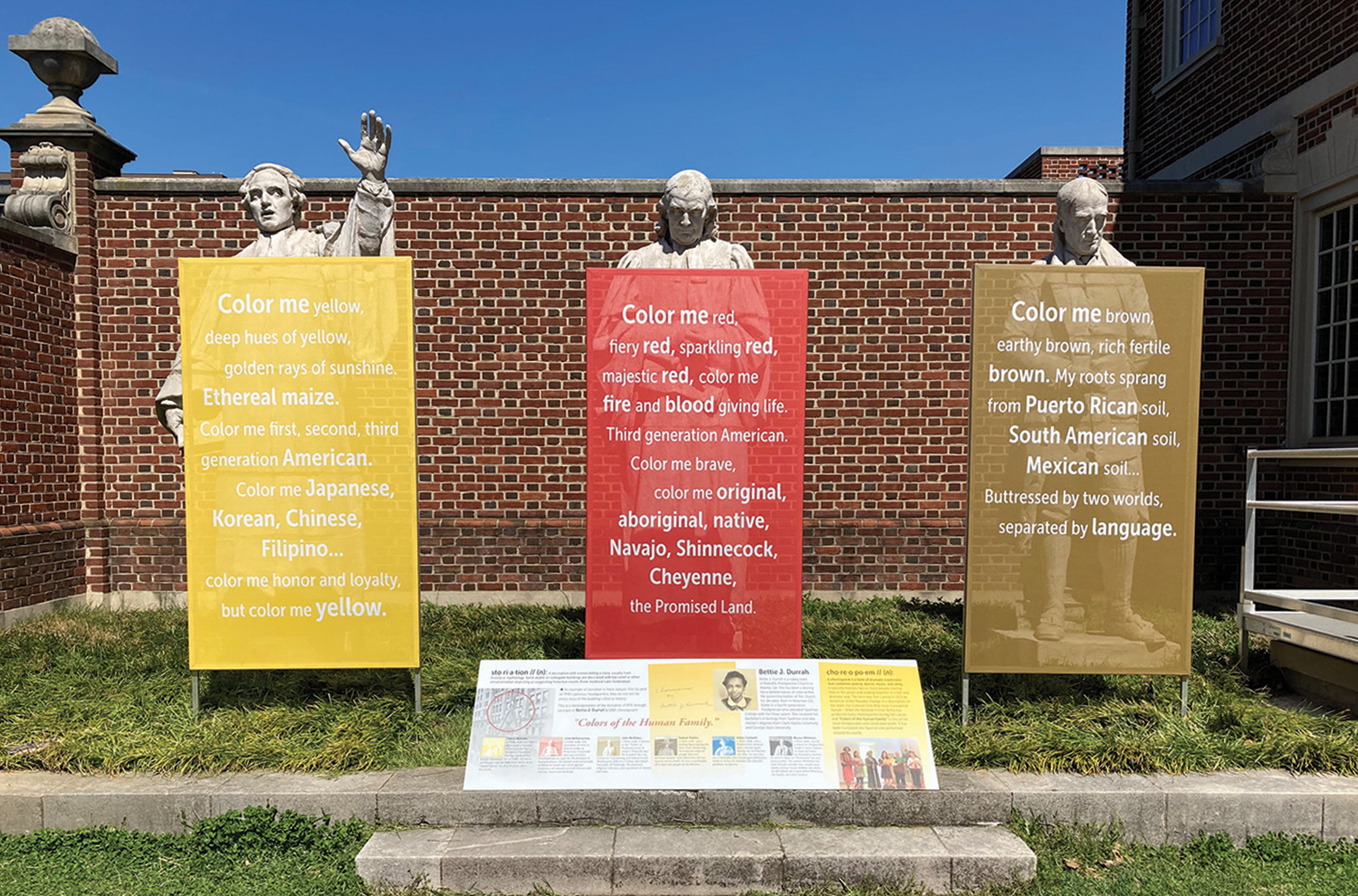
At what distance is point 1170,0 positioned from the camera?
9.67m

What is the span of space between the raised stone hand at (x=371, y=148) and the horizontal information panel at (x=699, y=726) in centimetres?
271

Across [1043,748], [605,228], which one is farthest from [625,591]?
[605,228]

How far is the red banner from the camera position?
3.98 metres

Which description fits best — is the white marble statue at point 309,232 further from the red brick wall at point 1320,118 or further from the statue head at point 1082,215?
the red brick wall at point 1320,118

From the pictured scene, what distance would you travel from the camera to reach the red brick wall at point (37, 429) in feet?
20.7

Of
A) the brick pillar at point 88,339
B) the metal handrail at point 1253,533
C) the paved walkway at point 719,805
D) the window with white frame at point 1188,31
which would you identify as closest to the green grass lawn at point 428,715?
the paved walkway at point 719,805

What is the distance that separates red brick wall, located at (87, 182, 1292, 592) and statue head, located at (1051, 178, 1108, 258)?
2884 millimetres

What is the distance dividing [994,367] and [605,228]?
4.35 metres

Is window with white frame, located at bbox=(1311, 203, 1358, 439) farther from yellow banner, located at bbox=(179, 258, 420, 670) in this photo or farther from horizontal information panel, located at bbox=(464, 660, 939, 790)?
yellow banner, located at bbox=(179, 258, 420, 670)

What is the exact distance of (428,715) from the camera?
13.8 feet

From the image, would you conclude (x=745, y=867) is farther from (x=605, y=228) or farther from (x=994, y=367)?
(x=605, y=228)

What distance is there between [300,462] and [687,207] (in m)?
2.40

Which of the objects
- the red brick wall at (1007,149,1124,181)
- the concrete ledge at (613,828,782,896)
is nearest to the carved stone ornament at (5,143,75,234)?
the concrete ledge at (613,828,782,896)

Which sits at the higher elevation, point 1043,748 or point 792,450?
point 792,450
